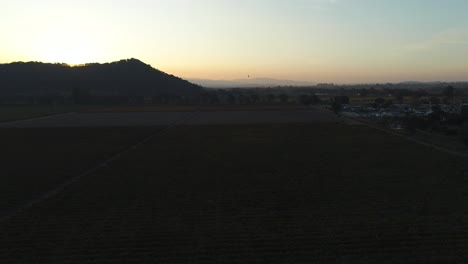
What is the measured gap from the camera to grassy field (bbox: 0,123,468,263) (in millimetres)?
15242

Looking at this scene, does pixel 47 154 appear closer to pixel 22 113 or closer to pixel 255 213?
pixel 255 213

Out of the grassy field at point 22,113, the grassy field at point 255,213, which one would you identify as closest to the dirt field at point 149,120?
the grassy field at point 22,113

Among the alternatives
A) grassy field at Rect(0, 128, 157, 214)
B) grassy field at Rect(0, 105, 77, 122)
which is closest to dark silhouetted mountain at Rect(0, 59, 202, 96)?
grassy field at Rect(0, 105, 77, 122)

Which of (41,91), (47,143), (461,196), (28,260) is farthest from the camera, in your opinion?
(41,91)

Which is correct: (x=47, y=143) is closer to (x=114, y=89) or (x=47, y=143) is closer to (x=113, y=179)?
(x=113, y=179)

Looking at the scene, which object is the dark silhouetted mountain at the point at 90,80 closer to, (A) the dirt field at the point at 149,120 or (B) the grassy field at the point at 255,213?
(A) the dirt field at the point at 149,120

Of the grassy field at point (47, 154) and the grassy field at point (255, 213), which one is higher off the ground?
the grassy field at point (47, 154)

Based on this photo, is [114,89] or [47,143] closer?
[47,143]

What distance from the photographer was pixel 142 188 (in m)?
25.1

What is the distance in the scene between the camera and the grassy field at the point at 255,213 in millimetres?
15242

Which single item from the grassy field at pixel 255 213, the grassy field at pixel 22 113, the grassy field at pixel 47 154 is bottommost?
the grassy field at pixel 255 213

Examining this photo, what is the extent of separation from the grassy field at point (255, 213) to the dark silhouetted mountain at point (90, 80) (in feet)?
402

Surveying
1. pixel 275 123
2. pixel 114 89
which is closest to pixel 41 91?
pixel 114 89

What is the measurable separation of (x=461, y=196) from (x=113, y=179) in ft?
64.2
